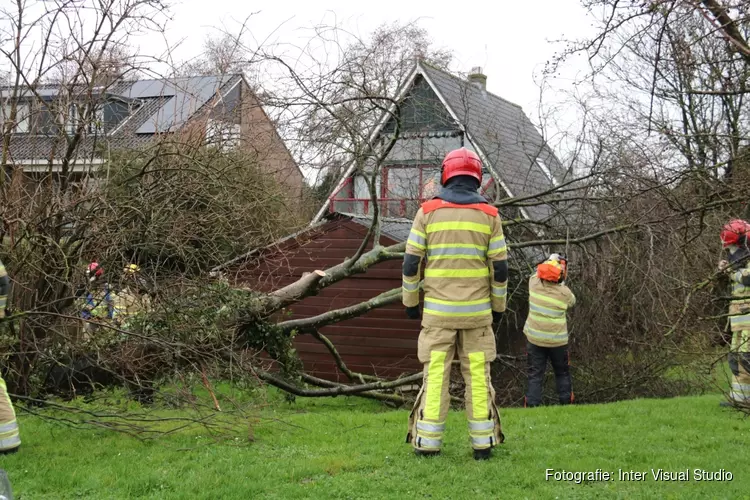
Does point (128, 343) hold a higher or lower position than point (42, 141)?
lower

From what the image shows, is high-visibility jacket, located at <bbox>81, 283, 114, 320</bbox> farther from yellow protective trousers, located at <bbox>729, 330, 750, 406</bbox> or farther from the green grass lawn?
yellow protective trousers, located at <bbox>729, 330, 750, 406</bbox>

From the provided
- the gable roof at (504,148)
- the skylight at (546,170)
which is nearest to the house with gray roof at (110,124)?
the gable roof at (504,148)

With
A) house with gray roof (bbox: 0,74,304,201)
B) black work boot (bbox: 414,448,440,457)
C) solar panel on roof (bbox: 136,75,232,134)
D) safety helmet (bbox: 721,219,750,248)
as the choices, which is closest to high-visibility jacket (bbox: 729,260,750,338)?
safety helmet (bbox: 721,219,750,248)

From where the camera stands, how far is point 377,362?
1102 centimetres

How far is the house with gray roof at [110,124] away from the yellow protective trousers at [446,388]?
4.01m

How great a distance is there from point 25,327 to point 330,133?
12.0 ft

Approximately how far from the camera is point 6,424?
4.93m

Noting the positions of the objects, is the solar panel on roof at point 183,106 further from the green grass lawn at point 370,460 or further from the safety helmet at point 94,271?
the green grass lawn at point 370,460

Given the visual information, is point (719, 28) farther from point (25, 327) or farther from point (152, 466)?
point (25, 327)

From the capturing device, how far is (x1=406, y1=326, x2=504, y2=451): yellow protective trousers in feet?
15.1

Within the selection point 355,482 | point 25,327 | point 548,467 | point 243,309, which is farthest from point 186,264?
point 548,467

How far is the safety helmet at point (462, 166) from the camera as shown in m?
4.79

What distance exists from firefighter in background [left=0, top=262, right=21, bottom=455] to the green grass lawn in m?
0.11

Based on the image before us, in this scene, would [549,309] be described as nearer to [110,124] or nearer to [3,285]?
[110,124]
